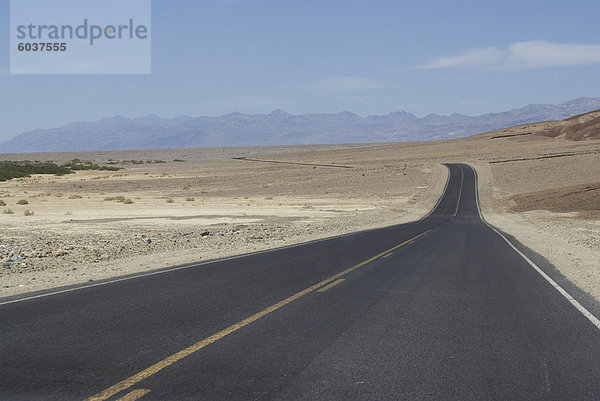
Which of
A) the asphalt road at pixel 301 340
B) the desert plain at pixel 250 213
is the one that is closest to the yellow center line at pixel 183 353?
the asphalt road at pixel 301 340

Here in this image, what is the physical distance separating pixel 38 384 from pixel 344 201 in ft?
196

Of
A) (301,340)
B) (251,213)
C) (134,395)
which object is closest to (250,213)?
(251,213)

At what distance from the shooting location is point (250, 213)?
45438 mm

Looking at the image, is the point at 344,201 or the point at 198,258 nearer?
the point at 198,258

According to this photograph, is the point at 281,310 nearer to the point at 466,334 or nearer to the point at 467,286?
the point at 466,334

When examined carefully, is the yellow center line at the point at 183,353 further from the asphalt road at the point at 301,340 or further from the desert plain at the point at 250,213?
the desert plain at the point at 250,213

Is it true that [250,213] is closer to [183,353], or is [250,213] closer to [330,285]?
[330,285]

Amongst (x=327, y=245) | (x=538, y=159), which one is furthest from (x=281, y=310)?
(x=538, y=159)

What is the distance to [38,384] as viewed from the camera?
18.4ft

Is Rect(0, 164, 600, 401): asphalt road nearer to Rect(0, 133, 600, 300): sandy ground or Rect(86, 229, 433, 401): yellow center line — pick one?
Rect(86, 229, 433, 401): yellow center line

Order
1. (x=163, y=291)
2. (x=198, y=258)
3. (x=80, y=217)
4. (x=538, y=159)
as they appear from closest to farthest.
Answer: (x=163, y=291)
(x=198, y=258)
(x=80, y=217)
(x=538, y=159)

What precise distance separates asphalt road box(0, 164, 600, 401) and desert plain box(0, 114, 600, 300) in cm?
286

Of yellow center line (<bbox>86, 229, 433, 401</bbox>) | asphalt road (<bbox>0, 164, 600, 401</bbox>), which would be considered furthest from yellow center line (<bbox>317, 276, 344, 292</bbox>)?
yellow center line (<bbox>86, 229, 433, 401</bbox>)

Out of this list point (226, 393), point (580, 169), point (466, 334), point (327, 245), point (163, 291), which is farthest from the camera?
point (580, 169)
